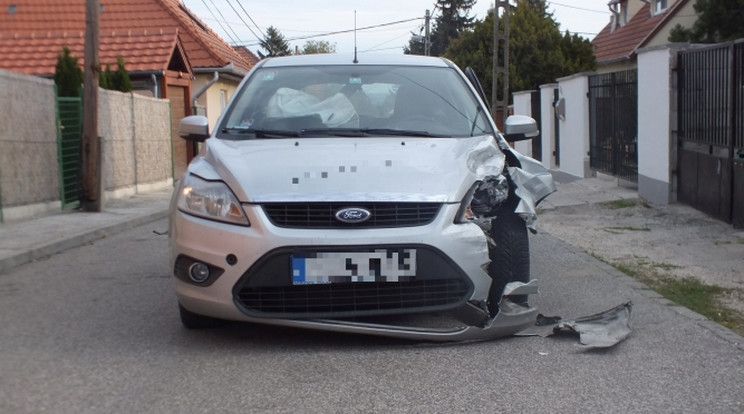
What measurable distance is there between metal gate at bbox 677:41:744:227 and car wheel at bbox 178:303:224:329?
6.35m

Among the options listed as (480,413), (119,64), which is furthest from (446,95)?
(119,64)

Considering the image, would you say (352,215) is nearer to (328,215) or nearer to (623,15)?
(328,215)

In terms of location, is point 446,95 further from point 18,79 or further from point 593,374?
point 18,79

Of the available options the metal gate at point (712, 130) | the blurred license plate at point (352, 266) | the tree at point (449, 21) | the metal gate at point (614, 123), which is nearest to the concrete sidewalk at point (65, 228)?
the blurred license plate at point (352, 266)

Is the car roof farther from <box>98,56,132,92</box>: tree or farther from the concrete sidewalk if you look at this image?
<box>98,56,132,92</box>: tree

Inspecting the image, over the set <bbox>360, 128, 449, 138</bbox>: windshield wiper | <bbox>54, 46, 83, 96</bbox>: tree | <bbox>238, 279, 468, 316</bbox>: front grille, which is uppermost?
<bbox>54, 46, 83, 96</bbox>: tree

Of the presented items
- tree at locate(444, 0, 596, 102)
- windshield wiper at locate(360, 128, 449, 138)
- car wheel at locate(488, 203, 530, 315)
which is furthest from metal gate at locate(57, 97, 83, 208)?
tree at locate(444, 0, 596, 102)

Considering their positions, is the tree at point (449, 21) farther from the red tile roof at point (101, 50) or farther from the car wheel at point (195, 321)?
the car wheel at point (195, 321)

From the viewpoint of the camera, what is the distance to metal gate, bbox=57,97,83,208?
13.8 m

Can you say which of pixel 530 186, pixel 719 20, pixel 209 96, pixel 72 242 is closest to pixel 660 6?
pixel 719 20

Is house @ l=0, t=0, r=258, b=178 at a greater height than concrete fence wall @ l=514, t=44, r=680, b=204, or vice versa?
house @ l=0, t=0, r=258, b=178

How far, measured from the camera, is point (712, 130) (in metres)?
10.4

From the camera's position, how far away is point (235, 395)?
13.3 ft

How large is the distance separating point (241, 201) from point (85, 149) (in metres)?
9.85
